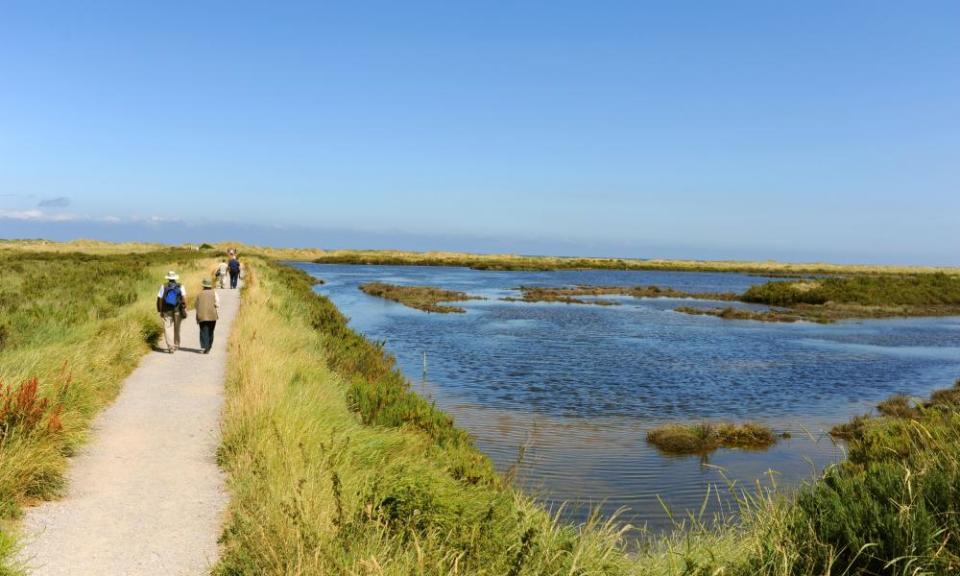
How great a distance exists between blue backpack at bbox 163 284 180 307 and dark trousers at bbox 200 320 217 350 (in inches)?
28.6

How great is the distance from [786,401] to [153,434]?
16.4 metres

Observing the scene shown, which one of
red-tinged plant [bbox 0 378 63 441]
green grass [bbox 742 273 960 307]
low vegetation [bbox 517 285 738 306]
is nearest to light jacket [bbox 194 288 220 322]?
red-tinged plant [bbox 0 378 63 441]

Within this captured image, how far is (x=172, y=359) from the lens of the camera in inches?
589

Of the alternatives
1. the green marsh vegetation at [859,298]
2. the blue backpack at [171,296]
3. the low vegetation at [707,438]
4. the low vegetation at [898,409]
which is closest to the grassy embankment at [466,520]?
the low vegetation at [707,438]

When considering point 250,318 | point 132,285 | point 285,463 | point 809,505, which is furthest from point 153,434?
point 132,285

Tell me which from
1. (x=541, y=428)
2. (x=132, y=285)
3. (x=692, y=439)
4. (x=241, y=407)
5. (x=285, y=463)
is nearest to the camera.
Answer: (x=285, y=463)

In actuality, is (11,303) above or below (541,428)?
above

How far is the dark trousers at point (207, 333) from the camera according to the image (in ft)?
51.2

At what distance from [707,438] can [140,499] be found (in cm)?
1117

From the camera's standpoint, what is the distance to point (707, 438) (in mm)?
14570

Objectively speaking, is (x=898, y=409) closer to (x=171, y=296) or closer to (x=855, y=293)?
(x=171, y=296)

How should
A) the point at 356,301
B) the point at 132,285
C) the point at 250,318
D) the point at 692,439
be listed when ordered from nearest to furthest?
the point at 692,439, the point at 250,318, the point at 132,285, the point at 356,301

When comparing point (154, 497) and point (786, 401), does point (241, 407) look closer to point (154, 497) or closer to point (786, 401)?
point (154, 497)

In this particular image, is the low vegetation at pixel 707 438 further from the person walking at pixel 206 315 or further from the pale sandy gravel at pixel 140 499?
the person walking at pixel 206 315
